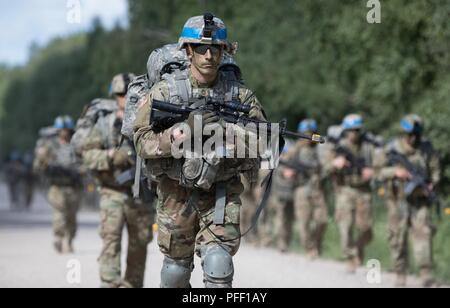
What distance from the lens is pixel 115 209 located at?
11.9m

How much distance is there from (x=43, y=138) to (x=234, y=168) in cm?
1443

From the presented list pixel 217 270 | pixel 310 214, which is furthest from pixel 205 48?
pixel 310 214

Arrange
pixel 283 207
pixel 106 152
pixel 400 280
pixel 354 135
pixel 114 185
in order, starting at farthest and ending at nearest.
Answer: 1. pixel 283 207
2. pixel 354 135
3. pixel 400 280
4. pixel 106 152
5. pixel 114 185

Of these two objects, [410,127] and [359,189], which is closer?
[410,127]

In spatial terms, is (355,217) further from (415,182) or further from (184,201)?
(184,201)

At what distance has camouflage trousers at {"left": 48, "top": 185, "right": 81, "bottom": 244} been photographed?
63.0 feet

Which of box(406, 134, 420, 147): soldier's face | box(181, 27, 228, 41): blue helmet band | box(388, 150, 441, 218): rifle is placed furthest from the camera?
box(406, 134, 420, 147): soldier's face

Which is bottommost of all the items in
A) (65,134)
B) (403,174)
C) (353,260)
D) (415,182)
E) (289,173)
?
(353,260)

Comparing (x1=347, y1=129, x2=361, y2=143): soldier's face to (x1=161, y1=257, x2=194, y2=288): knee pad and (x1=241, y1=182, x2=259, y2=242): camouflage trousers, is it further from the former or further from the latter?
(x1=161, y1=257, x2=194, y2=288): knee pad

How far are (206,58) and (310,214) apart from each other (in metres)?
11.9

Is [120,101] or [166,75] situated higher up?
[120,101]

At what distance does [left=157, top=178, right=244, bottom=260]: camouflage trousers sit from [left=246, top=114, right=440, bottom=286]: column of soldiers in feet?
19.2

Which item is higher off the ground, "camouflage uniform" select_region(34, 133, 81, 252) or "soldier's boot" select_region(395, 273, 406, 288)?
"camouflage uniform" select_region(34, 133, 81, 252)

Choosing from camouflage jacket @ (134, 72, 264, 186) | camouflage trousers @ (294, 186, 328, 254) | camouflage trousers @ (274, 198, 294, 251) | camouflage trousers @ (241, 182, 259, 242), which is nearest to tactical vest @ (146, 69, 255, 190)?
camouflage jacket @ (134, 72, 264, 186)
